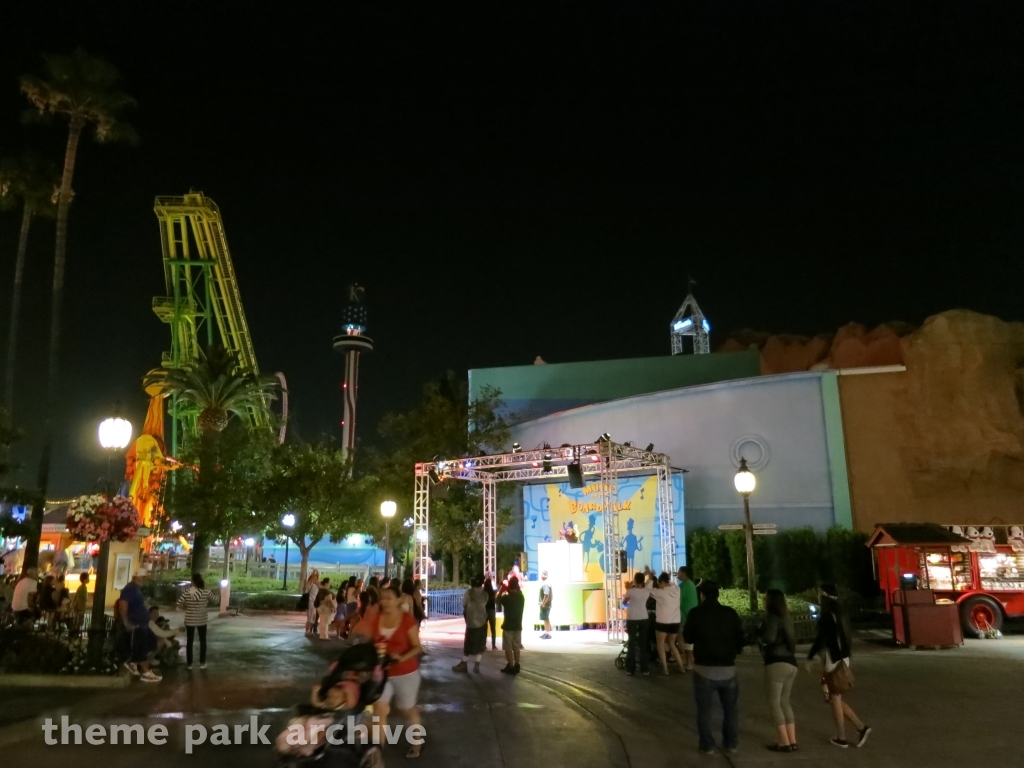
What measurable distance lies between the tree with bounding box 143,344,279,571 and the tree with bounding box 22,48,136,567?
972cm

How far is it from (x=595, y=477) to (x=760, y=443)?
689cm

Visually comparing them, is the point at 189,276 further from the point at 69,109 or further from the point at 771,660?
the point at 771,660

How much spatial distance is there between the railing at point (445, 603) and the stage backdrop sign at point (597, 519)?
2822 mm

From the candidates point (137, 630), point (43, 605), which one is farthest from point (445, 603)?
point (137, 630)

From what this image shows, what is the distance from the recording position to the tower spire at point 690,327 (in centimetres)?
5116

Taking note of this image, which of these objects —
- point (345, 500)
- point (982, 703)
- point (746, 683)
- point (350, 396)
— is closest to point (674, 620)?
point (746, 683)

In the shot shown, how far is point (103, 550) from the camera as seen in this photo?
11.0m

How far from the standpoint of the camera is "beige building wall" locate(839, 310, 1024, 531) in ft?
78.5

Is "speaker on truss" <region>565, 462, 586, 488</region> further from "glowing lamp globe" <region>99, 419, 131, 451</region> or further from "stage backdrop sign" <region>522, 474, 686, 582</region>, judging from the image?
"glowing lamp globe" <region>99, 419, 131, 451</region>

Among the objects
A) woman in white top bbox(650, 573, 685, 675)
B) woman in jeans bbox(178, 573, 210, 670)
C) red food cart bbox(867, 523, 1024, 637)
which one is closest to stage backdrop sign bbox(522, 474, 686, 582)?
red food cart bbox(867, 523, 1024, 637)

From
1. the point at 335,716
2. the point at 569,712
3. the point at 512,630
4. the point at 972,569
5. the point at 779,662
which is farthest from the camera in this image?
the point at 972,569

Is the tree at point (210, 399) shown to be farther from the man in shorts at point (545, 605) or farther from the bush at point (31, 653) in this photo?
the bush at point (31, 653)

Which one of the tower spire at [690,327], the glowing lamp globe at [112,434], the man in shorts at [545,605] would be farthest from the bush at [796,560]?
the tower spire at [690,327]

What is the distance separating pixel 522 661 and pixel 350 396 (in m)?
70.8
